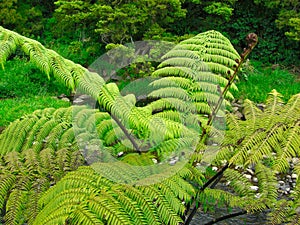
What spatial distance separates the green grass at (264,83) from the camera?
20.9 ft

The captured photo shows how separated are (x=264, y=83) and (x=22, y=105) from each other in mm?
3673

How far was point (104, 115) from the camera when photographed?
2.31 metres

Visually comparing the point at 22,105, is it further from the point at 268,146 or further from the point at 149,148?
the point at 268,146

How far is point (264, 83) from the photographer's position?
6781mm

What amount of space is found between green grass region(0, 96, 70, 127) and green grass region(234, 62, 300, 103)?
2685 millimetres

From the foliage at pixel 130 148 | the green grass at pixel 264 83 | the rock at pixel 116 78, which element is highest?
the foliage at pixel 130 148

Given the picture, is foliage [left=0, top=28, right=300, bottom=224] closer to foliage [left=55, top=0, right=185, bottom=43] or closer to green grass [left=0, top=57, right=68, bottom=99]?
foliage [left=55, top=0, right=185, bottom=43]

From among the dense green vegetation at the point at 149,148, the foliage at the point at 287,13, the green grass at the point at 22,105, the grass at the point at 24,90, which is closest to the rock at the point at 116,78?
the grass at the point at 24,90

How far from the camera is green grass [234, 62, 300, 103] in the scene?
636cm

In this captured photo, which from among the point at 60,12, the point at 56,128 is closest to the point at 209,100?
the point at 56,128

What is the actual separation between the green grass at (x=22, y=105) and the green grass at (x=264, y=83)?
2.68m

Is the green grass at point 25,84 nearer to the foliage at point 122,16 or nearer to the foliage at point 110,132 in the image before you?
the foliage at point 122,16

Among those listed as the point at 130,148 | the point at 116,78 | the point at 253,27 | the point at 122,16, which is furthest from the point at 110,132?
the point at 253,27

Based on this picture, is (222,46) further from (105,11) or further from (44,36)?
(44,36)
